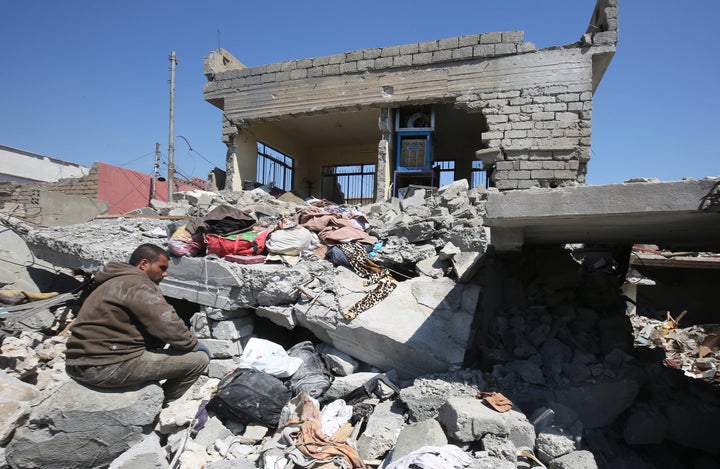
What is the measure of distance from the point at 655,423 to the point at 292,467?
3.14 m

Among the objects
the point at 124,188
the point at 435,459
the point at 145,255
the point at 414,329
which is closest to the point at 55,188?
the point at 124,188

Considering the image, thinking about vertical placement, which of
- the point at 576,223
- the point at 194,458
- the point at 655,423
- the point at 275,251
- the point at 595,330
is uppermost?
the point at 576,223

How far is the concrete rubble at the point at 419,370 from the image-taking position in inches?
111

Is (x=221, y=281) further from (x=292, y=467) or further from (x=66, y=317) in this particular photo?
(x=66, y=317)

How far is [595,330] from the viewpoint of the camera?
15.1 ft

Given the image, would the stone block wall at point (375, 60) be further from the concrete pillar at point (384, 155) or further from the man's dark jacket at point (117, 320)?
the man's dark jacket at point (117, 320)

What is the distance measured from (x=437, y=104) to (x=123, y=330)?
27.9 ft

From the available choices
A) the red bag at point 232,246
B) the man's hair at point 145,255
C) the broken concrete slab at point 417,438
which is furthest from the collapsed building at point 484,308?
the man's hair at point 145,255

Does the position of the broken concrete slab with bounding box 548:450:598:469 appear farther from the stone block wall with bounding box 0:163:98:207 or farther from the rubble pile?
the stone block wall with bounding box 0:163:98:207

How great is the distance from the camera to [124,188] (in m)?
17.7

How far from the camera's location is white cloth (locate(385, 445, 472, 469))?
252cm

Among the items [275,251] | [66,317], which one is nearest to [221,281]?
[275,251]

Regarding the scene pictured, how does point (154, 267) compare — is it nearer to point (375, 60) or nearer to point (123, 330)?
point (123, 330)

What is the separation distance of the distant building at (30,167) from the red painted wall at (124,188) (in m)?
5.96
